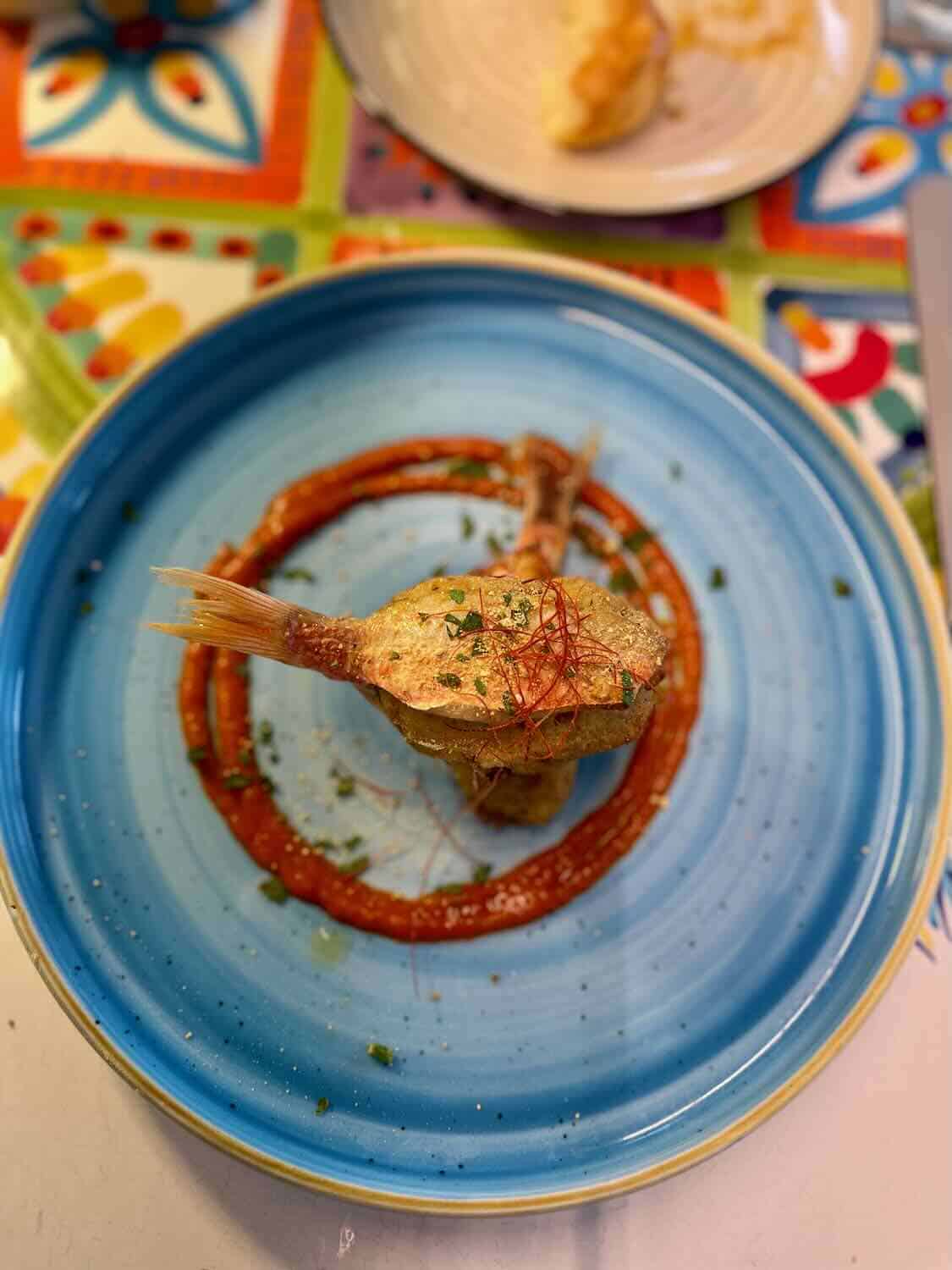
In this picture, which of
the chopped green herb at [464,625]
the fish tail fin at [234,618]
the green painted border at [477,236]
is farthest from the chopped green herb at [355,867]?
the green painted border at [477,236]

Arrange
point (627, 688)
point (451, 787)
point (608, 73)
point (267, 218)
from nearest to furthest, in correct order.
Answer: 1. point (627, 688)
2. point (451, 787)
3. point (608, 73)
4. point (267, 218)

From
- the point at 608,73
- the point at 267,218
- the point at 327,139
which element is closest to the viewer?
the point at 608,73

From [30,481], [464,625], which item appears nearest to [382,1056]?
[464,625]

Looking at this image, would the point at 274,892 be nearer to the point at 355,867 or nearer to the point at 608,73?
the point at 355,867

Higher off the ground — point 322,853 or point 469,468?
point 469,468

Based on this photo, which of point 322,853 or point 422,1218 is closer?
point 422,1218

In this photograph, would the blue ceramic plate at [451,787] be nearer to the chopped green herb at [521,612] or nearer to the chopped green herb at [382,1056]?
the chopped green herb at [382,1056]
